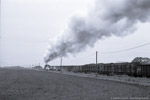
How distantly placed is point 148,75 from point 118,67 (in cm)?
1015

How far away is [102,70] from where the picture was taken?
5294 cm

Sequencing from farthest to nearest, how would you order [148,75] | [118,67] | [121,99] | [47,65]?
[47,65] → [118,67] → [148,75] → [121,99]

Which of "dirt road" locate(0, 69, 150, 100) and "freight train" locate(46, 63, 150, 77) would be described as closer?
"dirt road" locate(0, 69, 150, 100)

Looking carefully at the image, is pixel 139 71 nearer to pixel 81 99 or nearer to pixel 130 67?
pixel 130 67

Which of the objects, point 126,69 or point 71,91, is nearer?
point 71,91

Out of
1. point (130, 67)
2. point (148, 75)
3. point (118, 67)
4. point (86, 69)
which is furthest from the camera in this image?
point (86, 69)

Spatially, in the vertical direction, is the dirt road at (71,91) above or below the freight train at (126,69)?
below

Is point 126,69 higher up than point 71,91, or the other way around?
point 126,69

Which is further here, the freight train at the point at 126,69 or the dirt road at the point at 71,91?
the freight train at the point at 126,69

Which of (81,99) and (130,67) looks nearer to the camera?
(81,99)

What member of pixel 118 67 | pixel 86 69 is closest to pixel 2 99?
pixel 118 67

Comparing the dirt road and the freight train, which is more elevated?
the freight train

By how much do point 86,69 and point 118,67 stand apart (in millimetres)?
Answer: 20267

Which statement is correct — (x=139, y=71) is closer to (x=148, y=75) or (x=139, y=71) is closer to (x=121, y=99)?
(x=148, y=75)
